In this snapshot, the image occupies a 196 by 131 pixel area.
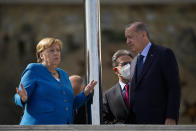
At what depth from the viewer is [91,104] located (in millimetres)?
3219

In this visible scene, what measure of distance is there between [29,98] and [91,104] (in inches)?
14.8

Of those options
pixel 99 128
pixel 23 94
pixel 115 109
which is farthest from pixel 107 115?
pixel 99 128

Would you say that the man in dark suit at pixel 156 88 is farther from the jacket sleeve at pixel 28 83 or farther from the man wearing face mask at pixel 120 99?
the jacket sleeve at pixel 28 83

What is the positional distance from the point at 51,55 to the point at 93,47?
407mm

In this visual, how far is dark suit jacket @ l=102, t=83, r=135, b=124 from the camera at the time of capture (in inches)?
140

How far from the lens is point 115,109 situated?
11.9 ft

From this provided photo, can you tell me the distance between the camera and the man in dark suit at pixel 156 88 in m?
3.36

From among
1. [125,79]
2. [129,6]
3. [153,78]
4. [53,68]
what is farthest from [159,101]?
[129,6]

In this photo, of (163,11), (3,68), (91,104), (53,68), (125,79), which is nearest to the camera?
(91,104)

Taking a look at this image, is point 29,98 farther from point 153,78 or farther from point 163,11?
point 163,11

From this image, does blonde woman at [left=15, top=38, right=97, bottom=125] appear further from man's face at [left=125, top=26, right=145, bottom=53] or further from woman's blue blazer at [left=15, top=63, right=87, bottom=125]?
man's face at [left=125, top=26, right=145, bottom=53]

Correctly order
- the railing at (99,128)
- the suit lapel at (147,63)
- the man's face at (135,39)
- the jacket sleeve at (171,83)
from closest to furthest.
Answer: the railing at (99,128), the jacket sleeve at (171,83), the suit lapel at (147,63), the man's face at (135,39)

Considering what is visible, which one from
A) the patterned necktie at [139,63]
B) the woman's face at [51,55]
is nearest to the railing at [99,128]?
the woman's face at [51,55]

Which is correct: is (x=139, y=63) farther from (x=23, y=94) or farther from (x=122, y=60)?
(x=23, y=94)
